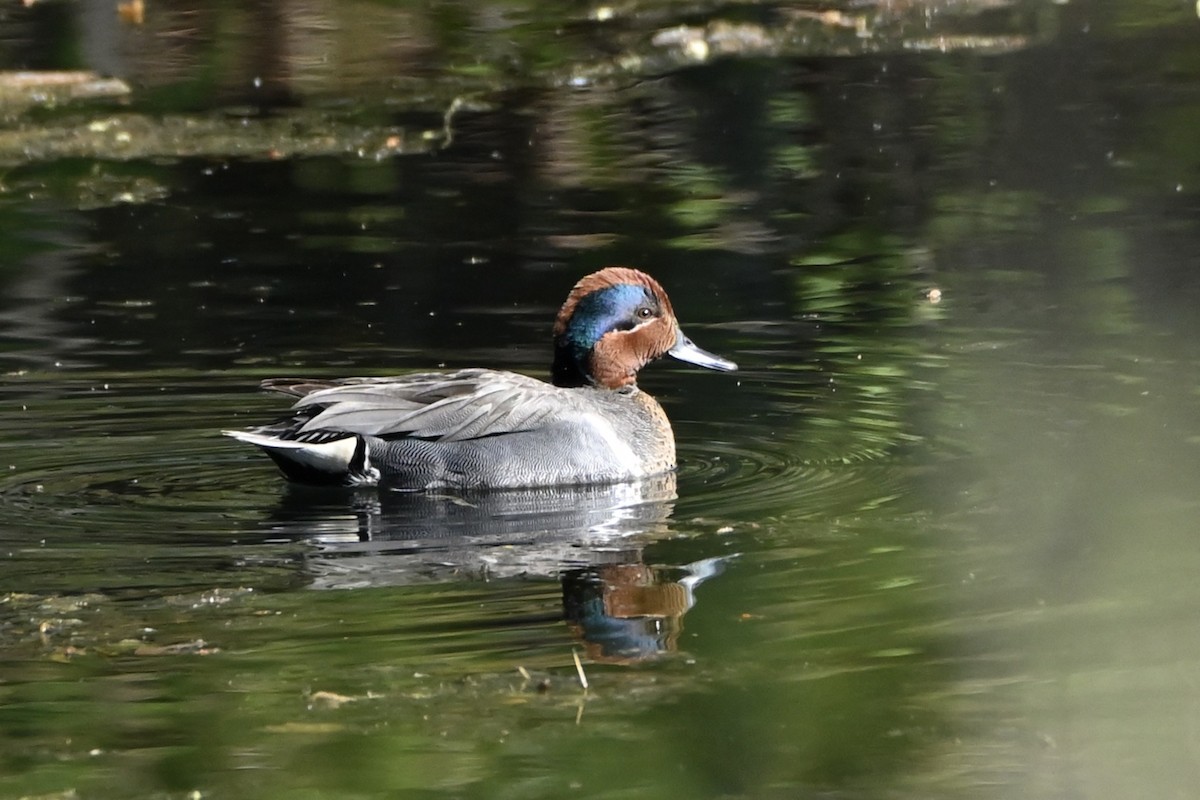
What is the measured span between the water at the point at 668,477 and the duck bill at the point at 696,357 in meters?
0.25

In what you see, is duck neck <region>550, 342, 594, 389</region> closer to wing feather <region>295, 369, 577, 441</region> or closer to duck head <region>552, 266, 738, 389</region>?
duck head <region>552, 266, 738, 389</region>

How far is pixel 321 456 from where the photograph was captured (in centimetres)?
838

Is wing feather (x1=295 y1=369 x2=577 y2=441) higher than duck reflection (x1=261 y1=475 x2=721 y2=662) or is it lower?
higher

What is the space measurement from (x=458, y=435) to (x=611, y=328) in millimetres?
869

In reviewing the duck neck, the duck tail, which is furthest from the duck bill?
the duck tail

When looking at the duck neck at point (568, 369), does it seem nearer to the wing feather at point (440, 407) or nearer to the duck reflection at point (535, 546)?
the wing feather at point (440, 407)

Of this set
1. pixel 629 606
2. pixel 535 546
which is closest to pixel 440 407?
pixel 535 546

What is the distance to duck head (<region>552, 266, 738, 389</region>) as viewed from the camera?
8.91 m

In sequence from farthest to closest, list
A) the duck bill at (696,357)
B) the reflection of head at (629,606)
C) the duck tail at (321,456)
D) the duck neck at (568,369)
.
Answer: the duck bill at (696,357)
the duck neck at (568,369)
the duck tail at (321,456)
the reflection of head at (629,606)

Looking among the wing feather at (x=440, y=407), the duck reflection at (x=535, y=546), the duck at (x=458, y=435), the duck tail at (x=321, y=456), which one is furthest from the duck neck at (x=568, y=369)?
the duck tail at (x=321, y=456)

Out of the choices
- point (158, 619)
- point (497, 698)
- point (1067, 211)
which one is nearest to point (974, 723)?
point (497, 698)

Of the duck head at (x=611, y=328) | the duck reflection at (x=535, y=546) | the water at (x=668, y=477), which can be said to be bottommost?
→ the duck reflection at (x=535, y=546)

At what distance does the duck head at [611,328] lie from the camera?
8914 millimetres

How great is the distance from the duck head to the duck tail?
3.24 ft
